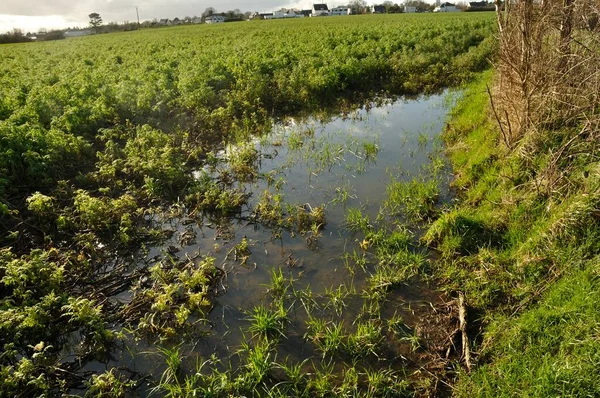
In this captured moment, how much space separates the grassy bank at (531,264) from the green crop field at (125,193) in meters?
1.18

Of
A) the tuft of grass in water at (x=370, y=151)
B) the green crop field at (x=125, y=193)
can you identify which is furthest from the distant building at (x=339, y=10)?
the tuft of grass in water at (x=370, y=151)

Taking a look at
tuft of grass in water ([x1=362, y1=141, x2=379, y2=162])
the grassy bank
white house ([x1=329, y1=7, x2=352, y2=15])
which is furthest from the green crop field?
white house ([x1=329, y1=7, x2=352, y2=15])

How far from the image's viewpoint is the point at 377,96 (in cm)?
1545

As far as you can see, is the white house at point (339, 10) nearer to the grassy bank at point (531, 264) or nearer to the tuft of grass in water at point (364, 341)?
the grassy bank at point (531, 264)

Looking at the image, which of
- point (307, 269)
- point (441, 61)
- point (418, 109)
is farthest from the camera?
point (441, 61)

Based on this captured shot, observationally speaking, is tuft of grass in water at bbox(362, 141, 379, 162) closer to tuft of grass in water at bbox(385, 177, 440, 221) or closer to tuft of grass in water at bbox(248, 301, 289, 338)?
tuft of grass in water at bbox(385, 177, 440, 221)

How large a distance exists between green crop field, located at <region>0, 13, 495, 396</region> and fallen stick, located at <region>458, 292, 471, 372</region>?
748 millimetres

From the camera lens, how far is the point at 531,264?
4.66m

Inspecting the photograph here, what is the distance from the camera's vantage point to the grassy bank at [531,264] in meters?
3.47

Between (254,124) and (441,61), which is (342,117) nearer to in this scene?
(254,124)

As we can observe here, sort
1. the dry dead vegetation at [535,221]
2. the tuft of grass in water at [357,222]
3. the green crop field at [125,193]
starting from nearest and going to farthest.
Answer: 1. the dry dead vegetation at [535,221]
2. the green crop field at [125,193]
3. the tuft of grass in water at [357,222]

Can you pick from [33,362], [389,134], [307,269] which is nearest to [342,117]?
[389,134]

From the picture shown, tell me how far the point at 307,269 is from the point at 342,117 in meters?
8.41

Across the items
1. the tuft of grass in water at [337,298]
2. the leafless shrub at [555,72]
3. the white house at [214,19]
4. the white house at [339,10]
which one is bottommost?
the tuft of grass in water at [337,298]
